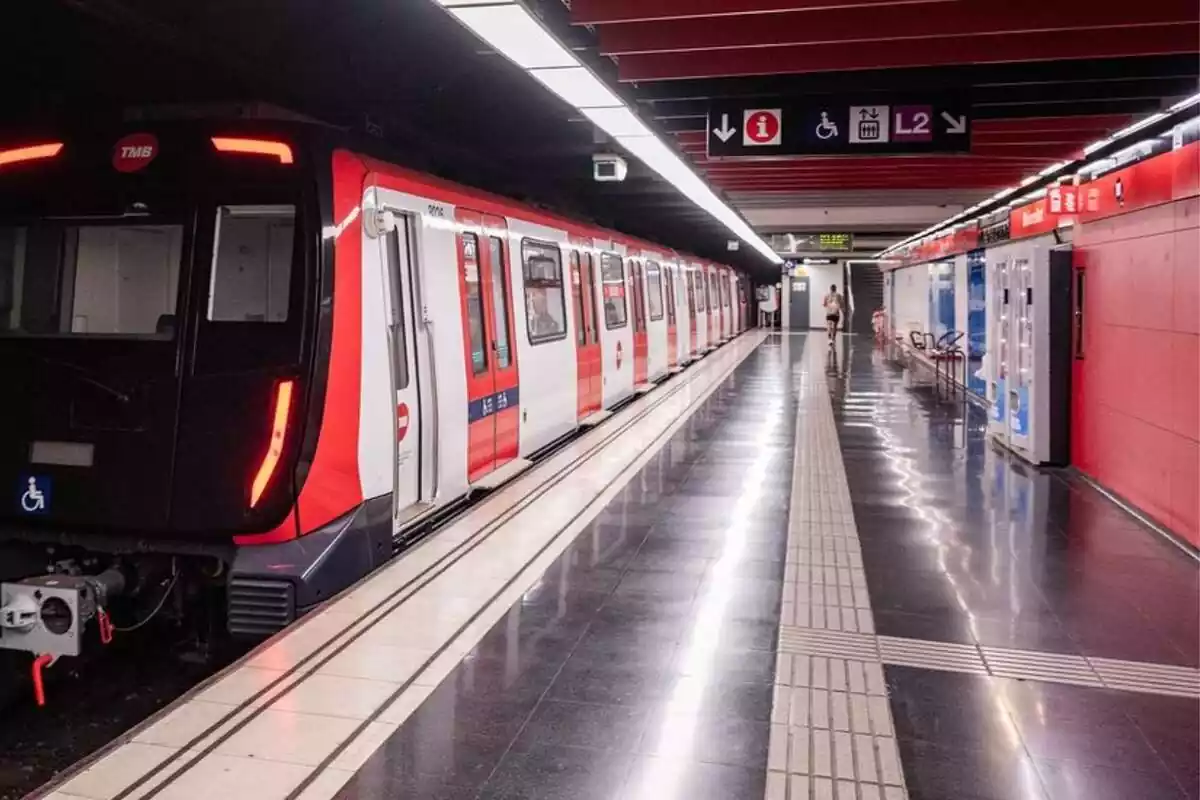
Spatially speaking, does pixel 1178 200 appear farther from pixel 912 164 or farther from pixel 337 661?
pixel 337 661

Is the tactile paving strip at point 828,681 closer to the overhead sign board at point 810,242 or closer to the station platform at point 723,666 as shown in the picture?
the station platform at point 723,666

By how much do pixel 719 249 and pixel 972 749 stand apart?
28.0m

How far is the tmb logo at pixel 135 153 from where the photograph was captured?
4.14m

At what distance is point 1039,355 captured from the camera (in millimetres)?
7801

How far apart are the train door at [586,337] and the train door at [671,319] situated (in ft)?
17.7


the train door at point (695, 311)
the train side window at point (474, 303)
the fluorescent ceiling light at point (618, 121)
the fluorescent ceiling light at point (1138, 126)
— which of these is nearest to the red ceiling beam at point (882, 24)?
the fluorescent ceiling light at point (618, 121)

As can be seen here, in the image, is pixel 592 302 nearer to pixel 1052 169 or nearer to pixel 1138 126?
pixel 1052 169

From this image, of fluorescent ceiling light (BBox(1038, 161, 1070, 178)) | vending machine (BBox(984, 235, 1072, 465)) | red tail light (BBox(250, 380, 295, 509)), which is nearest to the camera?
red tail light (BBox(250, 380, 295, 509))

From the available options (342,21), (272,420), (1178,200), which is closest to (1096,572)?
(1178,200)

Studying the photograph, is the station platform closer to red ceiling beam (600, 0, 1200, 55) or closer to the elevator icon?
the elevator icon

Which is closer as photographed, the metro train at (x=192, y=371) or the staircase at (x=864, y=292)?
the metro train at (x=192, y=371)

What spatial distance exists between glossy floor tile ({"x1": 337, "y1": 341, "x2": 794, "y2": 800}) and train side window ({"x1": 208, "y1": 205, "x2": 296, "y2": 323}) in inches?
67.5

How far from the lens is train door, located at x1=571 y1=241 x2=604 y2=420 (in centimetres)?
900

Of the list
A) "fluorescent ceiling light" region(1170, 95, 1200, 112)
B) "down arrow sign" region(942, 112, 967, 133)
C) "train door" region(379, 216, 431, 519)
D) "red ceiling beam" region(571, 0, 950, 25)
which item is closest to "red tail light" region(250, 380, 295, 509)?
"train door" region(379, 216, 431, 519)
